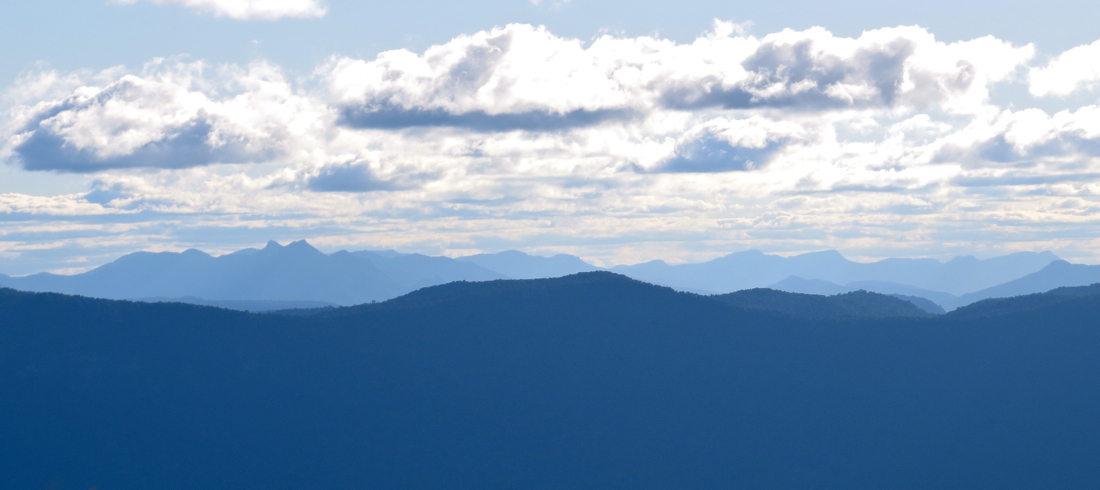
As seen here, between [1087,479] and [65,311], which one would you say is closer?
[1087,479]

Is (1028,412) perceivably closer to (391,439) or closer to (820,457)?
(820,457)

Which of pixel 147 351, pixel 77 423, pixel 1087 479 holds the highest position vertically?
pixel 147 351

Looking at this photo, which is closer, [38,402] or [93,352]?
[38,402]

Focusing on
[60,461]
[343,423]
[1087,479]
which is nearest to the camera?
[60,461]

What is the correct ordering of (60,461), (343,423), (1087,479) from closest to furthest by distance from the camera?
(60,461)
(1087,479)
(343,423)

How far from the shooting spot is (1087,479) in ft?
587

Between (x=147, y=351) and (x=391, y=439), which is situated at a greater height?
(x=147, y=351)

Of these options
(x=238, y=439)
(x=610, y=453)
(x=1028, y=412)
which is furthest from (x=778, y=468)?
(x=238, y=439)

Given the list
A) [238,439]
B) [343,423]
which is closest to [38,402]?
[238,439]

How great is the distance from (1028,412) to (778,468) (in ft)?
181

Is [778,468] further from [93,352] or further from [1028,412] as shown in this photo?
[93,352]

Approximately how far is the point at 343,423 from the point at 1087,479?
14619 cm

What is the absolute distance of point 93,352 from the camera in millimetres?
186125

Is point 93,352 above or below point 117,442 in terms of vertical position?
above
